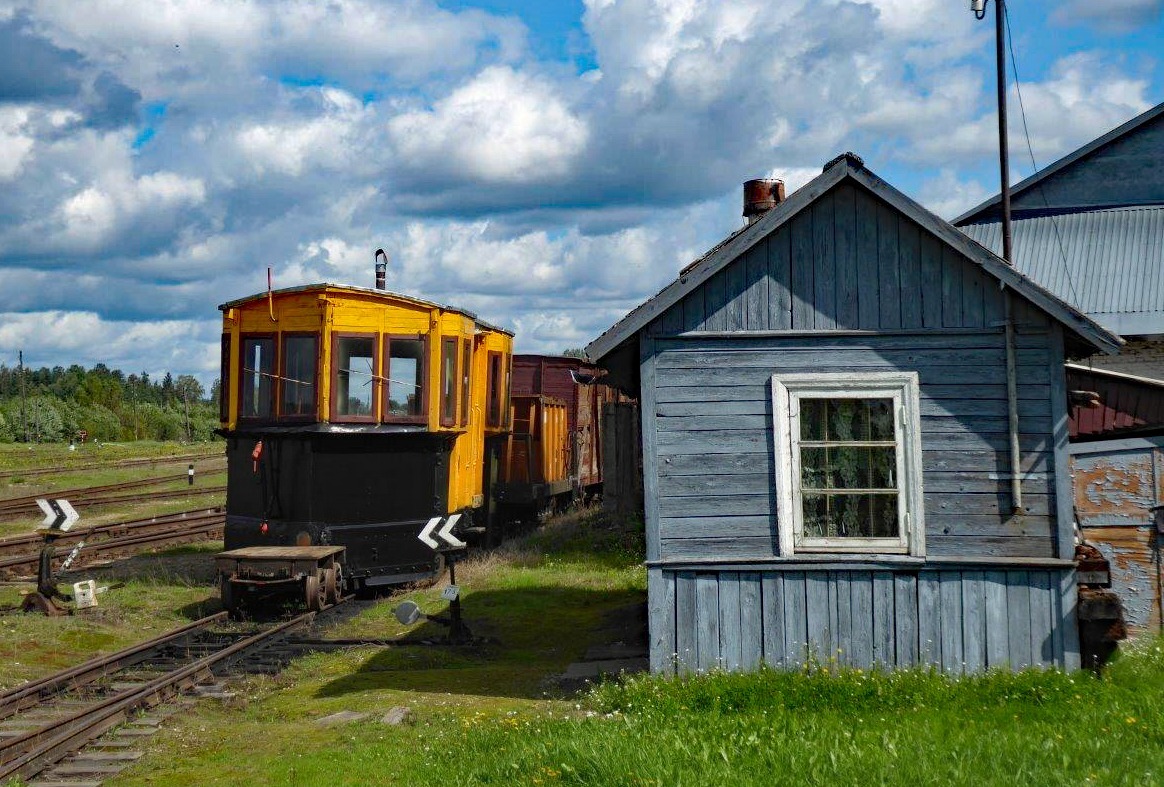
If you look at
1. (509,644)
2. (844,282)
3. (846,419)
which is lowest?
(509,644)

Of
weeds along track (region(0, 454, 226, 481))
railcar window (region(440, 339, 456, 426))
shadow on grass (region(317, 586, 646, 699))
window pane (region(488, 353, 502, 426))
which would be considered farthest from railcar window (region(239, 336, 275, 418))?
weeds along track (region(0, 454, 226, 481))

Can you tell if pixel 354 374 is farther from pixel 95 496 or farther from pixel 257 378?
pixel 95 496

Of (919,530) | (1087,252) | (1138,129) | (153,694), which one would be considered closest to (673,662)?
(919,530)

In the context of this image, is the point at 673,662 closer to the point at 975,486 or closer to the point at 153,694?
the point at 975,486

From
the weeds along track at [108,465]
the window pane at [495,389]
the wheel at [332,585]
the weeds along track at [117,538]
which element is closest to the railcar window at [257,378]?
the wheel at [332,585]

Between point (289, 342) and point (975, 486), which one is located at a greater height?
point (289, 342)

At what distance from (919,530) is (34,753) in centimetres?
697

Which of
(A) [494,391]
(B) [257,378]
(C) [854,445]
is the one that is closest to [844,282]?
(C) [854,445]

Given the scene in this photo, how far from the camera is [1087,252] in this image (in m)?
21.5

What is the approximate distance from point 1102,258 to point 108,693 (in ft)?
60.5

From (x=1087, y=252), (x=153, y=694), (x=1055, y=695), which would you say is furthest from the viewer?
(x=1087, y=252)

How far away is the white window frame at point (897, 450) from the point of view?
912cm

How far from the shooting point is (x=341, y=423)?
49.7 feet

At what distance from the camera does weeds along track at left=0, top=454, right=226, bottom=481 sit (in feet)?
134
